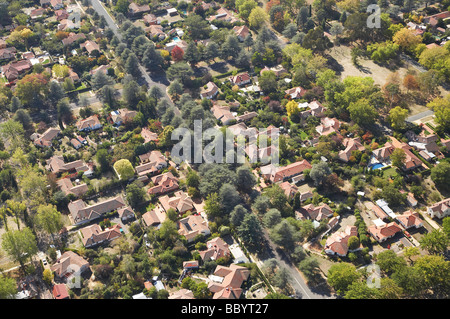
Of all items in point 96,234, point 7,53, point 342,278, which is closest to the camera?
point 342,278

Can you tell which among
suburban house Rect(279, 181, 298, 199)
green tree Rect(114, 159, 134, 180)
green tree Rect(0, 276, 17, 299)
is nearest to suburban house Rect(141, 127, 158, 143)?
green tree Rect(114, 159, 134, 180)

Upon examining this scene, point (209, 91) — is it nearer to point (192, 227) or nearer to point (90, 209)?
point (192, 227)

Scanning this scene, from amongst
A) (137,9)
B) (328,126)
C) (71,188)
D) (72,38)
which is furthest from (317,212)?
(137,9)

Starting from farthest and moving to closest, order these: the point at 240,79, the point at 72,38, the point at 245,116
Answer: the point at 72,38, the point at 240,79, the point at 245,116

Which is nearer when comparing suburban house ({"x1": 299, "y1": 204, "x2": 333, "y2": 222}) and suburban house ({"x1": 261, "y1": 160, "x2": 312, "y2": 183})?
suburban house ({"x1": 299, "y1": 204, "x2": 333, "y2": 222})

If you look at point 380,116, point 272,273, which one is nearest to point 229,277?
point 272,273

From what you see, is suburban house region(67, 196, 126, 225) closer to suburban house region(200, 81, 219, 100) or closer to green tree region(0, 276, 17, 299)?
green tree region(0, 276, 17, 299)

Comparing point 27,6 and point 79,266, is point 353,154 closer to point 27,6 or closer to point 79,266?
point 79,266
